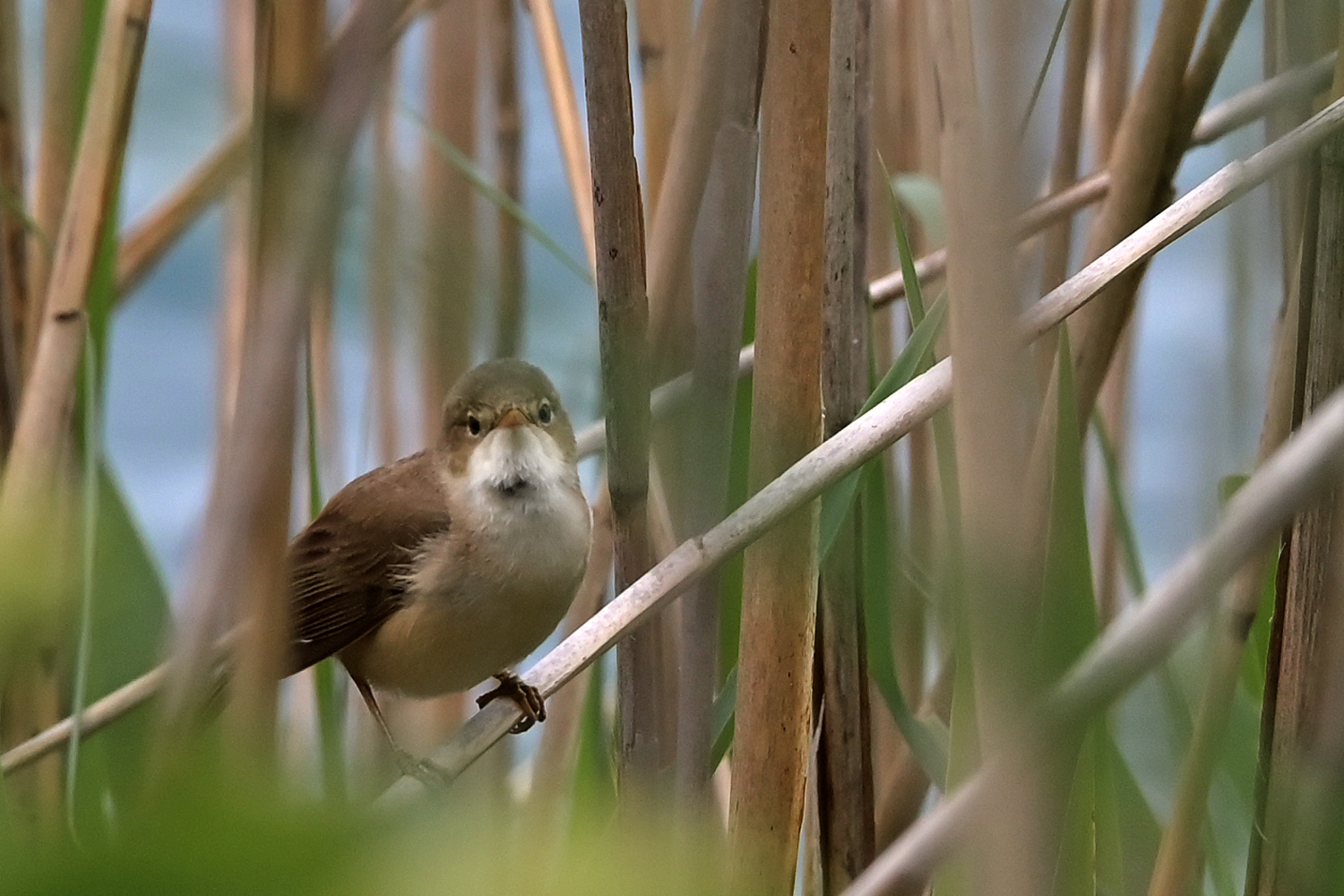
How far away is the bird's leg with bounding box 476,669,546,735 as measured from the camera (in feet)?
4.37

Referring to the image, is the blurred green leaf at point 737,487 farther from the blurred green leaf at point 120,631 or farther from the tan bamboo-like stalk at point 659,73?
the blurred green leaf at point 120,631

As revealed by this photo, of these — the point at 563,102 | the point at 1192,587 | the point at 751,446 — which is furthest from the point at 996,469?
the point at 563,102

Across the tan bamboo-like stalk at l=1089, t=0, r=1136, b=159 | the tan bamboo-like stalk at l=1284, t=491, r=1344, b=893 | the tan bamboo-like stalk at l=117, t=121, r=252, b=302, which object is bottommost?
the tan bamboo-like stalk at l=1284, t=491, r=1344, b=893

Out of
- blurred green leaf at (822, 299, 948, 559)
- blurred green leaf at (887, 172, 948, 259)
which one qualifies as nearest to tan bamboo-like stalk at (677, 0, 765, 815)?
blurred green leaf at (822, 299, 948, 559)

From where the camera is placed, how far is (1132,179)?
1316 mm

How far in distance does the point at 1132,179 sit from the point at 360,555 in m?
0.96

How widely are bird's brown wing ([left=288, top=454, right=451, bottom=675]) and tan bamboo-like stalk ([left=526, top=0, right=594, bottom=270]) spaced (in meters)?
0.36

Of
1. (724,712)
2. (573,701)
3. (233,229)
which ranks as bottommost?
(573,701)

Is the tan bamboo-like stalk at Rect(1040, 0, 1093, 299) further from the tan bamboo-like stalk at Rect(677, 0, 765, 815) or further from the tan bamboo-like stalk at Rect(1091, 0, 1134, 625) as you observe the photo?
the tan bamboo-like stalk at Rect(677, 0, 765, 815)

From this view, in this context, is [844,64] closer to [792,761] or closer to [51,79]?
[792,761]

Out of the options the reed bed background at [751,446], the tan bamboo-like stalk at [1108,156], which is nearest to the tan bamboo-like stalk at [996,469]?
the reed bed background at [751,446]

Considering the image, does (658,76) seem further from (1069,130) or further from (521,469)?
(1069,130)

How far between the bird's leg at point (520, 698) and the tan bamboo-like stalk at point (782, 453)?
0.82 feet

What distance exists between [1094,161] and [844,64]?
91 centimetres
